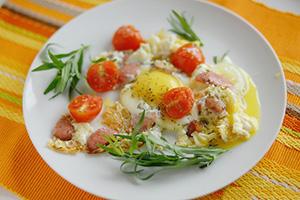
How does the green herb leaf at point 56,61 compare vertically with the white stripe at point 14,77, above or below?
above

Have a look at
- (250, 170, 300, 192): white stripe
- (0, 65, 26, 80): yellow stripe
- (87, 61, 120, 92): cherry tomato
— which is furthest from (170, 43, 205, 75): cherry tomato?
(0, 65, 26, 80): yellow stripe

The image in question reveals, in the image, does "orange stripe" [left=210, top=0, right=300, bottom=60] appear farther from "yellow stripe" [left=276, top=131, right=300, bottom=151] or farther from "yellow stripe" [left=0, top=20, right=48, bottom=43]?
"yellow stripe" [left=0, top=20, right=48, bottom=43]

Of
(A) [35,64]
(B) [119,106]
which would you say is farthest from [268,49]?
(A) [35,64]

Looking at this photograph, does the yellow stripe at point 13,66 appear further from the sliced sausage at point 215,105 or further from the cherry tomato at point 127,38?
the sliced sausage at point 215,105

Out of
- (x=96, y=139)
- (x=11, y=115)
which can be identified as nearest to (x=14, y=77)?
(x=11, y=115)

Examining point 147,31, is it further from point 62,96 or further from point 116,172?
point 116,172

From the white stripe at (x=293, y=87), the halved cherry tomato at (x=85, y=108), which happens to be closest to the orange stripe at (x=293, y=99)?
the white stripe at (x=293, y=87)
